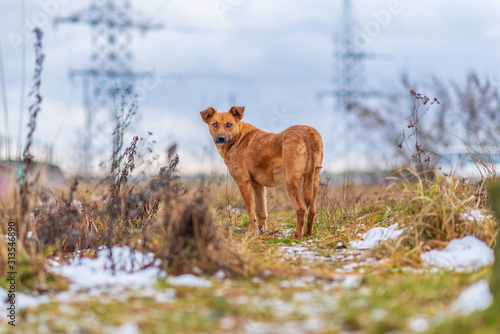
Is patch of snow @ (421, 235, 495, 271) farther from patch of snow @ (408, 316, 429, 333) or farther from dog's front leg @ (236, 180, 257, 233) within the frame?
dog's front leg @ (236, 180, 257, 233)

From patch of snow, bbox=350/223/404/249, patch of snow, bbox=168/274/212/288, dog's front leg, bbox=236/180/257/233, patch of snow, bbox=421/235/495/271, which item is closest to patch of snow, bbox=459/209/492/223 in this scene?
patch of snow, bbox=421/235/495/271

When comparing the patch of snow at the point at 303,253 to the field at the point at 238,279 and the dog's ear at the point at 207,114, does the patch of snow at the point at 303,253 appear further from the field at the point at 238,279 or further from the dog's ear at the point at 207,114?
the dog's ear at the point at 207,114

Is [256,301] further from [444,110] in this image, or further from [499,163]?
[444,110]

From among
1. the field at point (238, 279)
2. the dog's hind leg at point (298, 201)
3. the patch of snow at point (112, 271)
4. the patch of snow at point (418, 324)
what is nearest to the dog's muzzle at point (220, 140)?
the dog's hind leg at point (298, 201)

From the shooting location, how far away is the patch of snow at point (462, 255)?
13.0ft

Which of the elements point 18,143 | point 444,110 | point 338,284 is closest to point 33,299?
Answer: point 18,143

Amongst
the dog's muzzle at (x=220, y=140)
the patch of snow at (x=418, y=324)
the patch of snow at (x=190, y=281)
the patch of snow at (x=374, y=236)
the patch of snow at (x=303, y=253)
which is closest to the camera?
the patch of snow at (x=418, y=324)

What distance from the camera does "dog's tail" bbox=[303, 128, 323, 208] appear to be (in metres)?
6.06

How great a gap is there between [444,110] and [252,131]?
6078 mm

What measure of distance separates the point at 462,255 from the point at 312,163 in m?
2.34

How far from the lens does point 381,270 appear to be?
13.0ft

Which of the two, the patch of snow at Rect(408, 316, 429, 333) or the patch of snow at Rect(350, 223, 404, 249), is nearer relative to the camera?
the patch of snow at Rect(408, 316, 429, 333)

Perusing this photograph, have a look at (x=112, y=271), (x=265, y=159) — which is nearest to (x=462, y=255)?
(x=112, y=271)

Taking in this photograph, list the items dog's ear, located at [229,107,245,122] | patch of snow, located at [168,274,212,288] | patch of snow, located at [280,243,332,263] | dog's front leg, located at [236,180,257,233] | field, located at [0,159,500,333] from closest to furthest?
field, located at [0,159,500,333]
patch of snow, located at [168,274,212,288]
patch of snow, located at [280,243,332,263]
dog's front leg, located at [236,180,257,233]
dog's ear, located at [229,107,245,122]
